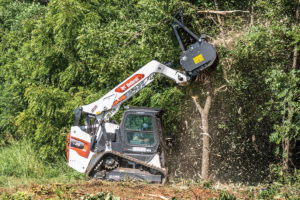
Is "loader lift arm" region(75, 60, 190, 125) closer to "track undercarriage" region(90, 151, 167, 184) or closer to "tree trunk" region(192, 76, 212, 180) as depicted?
"tree trunk" region(192, 76, 212, 180)

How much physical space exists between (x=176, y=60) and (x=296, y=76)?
3269 millimetres

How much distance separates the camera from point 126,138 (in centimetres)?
900

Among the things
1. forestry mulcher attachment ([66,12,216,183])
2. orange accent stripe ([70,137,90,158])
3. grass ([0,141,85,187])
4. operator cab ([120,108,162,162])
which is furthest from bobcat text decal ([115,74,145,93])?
grass ([0,141,85,187])

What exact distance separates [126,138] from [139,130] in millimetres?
359

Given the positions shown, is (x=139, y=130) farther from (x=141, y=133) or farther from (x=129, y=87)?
(x=129, y=87)

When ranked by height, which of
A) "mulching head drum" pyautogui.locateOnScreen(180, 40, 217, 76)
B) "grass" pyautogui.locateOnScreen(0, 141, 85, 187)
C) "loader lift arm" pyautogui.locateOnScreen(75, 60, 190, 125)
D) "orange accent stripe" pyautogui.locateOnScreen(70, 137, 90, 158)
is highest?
"mulching head drum" pyautogui.locateOnScreen(180, 40, 217, 76)

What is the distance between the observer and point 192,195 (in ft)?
18.6

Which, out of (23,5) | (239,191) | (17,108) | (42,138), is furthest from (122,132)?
(23,5)

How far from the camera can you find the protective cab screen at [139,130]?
8812 mm

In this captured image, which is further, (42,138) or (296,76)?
(42,138)

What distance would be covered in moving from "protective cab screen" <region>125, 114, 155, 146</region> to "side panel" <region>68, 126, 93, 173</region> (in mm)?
996

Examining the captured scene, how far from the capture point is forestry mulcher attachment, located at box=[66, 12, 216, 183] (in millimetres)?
8695

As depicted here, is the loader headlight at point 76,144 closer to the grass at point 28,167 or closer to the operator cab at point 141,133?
the operator cab at point 141,133

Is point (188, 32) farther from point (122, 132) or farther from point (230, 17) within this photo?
point (122, 132)
